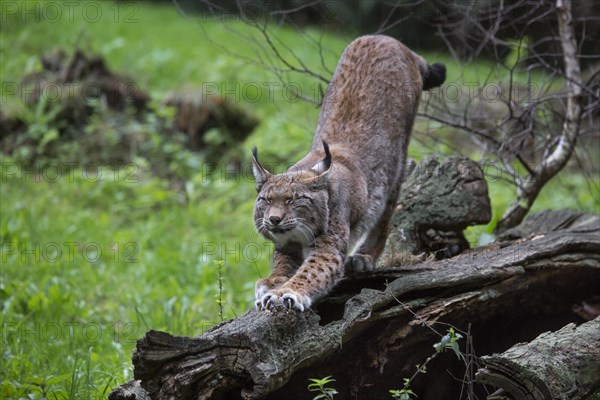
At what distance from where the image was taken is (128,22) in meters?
18.7

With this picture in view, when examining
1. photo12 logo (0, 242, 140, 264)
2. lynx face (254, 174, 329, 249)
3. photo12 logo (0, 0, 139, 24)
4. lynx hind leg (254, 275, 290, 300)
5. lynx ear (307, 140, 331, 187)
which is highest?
photo12 logo (0, 0, 139, 24)

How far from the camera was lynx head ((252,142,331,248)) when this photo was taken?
507 cm

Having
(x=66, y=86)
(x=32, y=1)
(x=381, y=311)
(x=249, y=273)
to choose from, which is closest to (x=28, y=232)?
(x=249, y=273)

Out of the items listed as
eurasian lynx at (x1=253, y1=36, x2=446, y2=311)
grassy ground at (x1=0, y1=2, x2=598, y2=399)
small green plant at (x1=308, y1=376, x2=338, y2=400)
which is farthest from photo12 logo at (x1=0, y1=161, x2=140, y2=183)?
small green plant at (x1=308, y1=376, x2=338, y2=400)

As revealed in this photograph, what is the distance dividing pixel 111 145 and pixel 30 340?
5598 millimetres

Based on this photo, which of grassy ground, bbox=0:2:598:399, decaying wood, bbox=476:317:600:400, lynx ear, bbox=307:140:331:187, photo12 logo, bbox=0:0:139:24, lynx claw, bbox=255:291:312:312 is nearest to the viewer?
decaying wood, bbox=476:317:600:400

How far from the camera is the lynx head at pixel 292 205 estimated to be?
5066mm

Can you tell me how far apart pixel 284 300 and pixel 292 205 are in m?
0.91

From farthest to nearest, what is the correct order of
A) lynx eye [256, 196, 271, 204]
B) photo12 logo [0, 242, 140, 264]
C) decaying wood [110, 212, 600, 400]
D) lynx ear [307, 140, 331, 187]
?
photo12 logo [0, 242, 140, 264], lynx ear [307, 140, 331, 187], lynx eye [256, 196, 271, 204], decaying wood [110, 212, 600, 400]

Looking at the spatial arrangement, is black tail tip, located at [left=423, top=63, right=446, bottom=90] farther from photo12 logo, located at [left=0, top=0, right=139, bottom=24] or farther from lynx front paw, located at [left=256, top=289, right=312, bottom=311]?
photo12 logo, located at [left=0, top=0, right=139, bottom=24]

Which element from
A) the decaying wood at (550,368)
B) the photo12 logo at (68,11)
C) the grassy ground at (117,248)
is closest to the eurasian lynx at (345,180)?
the grassy ground at (117,248)

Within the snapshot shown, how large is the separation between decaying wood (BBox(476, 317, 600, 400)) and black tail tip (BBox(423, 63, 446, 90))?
2.85 m

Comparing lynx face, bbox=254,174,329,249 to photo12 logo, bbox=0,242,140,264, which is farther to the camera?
photo12 logo, bbox=0,242,140,264

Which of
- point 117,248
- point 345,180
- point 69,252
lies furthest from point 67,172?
point 345,180
